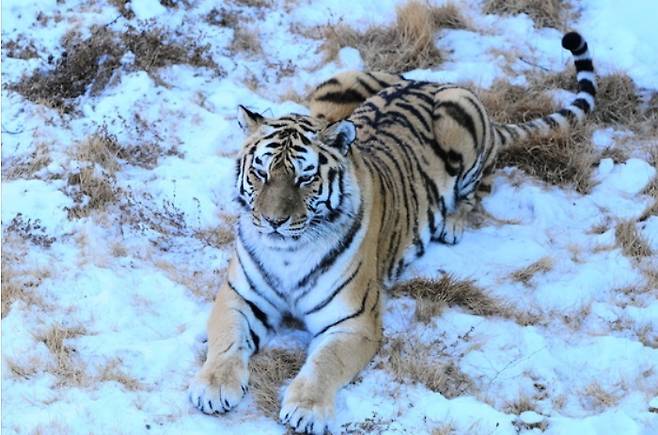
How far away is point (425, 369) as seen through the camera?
146 inches

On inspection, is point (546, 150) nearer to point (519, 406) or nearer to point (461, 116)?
point (461, 116)

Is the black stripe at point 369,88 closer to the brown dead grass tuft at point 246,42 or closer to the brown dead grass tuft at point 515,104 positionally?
the brown dead grass tuft at point 515,104

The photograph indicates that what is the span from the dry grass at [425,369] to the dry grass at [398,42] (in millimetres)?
2708

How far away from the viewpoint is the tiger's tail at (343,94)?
17.3 ft

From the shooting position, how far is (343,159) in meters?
3.82

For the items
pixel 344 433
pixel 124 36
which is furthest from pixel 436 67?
pixel 344 433

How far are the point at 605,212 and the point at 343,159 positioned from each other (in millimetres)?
1835

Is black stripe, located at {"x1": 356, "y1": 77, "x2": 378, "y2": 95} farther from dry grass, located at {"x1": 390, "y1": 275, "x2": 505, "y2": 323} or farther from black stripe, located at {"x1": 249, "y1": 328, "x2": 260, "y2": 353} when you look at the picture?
black stripe, located at {"x1": 249, "y1": 328, "x2": 260, "y2": 353}

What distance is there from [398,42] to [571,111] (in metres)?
1.33

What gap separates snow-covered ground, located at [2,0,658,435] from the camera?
3531mm

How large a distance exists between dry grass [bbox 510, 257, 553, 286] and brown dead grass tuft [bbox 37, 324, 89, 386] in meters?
2.05

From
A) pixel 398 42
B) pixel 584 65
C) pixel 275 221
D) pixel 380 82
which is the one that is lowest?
pixel 398 42

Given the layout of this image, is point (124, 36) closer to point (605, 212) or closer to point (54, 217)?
point (54, 217)

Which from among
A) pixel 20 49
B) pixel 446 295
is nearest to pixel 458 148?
pixel 446 295
